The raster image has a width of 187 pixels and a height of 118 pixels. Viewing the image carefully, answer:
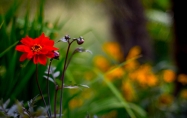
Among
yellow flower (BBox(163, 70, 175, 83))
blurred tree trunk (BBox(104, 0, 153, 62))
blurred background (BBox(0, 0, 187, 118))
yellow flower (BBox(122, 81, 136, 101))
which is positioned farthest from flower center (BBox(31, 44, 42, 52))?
blurred tree trunk (BBox(104, 0, 153, 62))

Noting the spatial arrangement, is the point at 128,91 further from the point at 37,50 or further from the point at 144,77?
the point at 37,50

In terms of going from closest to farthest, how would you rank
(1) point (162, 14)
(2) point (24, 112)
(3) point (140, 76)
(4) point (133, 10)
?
(2) point (24, 112)
(3) point (140, 76)
(4) point (133, 10)
(1) point (162, 14)

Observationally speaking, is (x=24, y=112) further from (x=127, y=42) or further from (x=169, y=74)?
(x=127, y=42)

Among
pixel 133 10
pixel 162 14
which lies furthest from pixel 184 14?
pixel 162 14

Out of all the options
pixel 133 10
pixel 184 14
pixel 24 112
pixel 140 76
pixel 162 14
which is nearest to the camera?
pixel 24 112

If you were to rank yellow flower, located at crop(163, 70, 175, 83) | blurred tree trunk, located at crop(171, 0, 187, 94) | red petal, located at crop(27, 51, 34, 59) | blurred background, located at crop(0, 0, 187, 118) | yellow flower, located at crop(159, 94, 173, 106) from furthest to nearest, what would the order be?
1. blurred tree trunk, located at crop(171, 0, 187, 94)
2. yellow flower, located at crop(163, 70, 175, 83)
3. yellow flower, located at crop(159, 94, 173, 106)
4. blurred background, located at crop(0, 0, 187, 118)
5. red petal, located at crop(27, 51, 34, 59)

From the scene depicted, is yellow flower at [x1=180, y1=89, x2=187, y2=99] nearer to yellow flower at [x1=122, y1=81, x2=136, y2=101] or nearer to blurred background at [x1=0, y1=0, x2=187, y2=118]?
blurred background at [x1=0, y1=0, x2=187, y2=118]

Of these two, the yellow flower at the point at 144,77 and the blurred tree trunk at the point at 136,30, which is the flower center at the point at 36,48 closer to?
the yellow flower at the point at 144,77

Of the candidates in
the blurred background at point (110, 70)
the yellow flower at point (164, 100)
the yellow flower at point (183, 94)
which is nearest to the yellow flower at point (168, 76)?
the blurred background at point (110, 70)

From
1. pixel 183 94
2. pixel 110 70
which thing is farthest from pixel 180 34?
pixel 110 70
